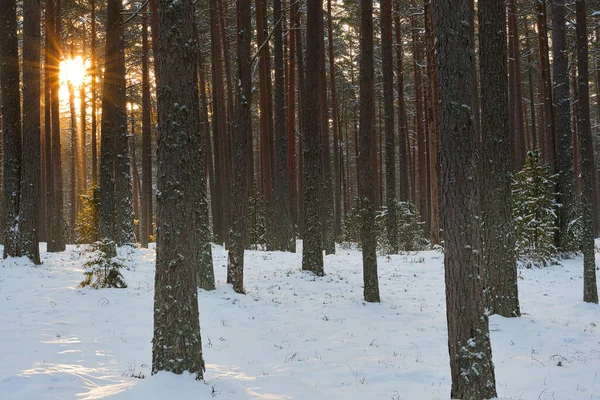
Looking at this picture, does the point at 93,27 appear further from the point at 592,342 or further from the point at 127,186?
the point at 592,342

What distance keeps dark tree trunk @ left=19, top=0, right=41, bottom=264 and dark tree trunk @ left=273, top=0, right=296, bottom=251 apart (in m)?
8.35

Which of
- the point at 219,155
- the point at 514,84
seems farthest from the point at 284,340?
the point at 514,84

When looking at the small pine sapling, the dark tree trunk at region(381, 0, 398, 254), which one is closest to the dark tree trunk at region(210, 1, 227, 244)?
the dark tree trunk at region(381, 0, 398, 254)

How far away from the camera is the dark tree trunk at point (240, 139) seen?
10.7 m

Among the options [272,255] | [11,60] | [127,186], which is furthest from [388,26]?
[11,60]

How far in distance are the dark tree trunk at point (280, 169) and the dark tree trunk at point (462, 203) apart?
1294 cm

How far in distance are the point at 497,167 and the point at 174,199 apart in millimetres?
6573

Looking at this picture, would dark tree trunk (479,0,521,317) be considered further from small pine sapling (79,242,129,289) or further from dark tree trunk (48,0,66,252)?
dark tree trunk (48,0,66,252)

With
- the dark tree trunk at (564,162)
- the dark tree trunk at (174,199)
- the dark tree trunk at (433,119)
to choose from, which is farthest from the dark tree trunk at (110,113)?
the dark tree trunk at (564,162)

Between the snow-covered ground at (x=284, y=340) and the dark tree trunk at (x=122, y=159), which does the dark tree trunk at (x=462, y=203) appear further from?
the dark tree trunk at (x=122, y=159)

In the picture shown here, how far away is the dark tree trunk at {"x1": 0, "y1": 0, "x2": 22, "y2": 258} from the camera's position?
1139 centimetres

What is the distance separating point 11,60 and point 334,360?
36.2 feet

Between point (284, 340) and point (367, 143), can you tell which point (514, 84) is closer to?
point (367, 143)

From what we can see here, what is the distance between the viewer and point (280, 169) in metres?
17.7
